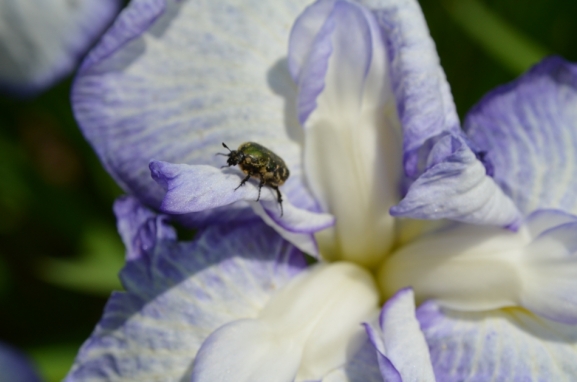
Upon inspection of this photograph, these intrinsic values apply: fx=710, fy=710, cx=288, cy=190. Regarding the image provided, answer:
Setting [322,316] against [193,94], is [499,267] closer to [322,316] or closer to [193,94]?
[322,316]

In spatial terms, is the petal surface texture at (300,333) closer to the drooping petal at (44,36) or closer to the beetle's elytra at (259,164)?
the beetle's elytra at (259,164)

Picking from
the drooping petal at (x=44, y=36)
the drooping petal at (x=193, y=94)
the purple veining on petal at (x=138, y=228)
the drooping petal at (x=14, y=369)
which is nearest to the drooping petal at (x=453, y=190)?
the drooping petal at (x=193, y=94)

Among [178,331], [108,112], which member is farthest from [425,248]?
[108,112]

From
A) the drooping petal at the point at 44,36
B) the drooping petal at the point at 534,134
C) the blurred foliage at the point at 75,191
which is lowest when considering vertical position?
the blurred foliage at the point at 75,191

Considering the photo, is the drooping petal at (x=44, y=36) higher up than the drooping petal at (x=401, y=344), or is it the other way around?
the drooping petal at (x=44, y=36)

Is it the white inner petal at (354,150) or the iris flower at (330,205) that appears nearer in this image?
the iris flower at (330,205)

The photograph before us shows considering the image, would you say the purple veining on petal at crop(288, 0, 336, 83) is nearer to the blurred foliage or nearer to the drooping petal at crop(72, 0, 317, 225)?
the drooping petal at crop(72, 0, 317, 225)

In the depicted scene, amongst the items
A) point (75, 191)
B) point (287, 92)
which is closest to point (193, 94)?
point (287, 92)
